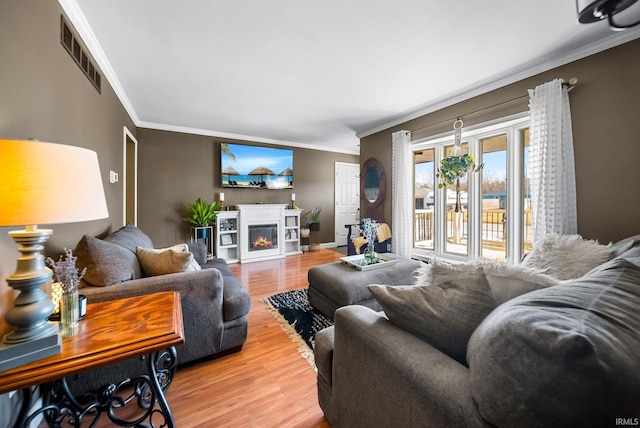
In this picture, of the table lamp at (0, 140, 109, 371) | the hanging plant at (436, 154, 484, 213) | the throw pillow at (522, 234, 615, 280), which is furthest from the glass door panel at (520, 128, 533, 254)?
the table lamp at (0, 140, 109, 371)

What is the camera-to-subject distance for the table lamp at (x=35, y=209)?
2.39 ft

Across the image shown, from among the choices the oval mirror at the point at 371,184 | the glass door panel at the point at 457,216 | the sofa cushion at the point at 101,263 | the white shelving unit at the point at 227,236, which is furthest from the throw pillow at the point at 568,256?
the white shelving unit at the point at 227,236

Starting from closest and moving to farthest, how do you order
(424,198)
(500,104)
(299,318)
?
(299,318)
(500,104)
(424,198)

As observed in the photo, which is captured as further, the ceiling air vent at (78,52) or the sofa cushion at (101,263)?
the ceiling air vent at (78,52)

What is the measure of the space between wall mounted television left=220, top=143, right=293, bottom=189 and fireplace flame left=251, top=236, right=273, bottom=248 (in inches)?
41.9

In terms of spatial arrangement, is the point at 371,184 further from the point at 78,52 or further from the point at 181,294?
the point at 78,52

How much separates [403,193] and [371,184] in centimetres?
81

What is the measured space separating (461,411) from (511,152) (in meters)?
3.10

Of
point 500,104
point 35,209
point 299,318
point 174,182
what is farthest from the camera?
point 174,182

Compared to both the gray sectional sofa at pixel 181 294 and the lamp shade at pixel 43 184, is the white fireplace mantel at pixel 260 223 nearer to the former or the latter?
the gray sectional sofa at pixel 181 294

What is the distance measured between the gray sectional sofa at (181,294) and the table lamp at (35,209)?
512mm

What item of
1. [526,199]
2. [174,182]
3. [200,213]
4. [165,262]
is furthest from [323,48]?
[174,182]

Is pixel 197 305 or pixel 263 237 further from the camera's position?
pixel 263 237

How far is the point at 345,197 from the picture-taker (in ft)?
20.0
